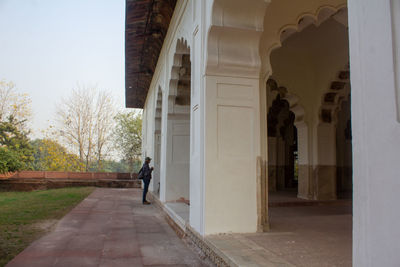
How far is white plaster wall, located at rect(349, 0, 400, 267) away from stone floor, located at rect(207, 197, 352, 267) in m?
1.59

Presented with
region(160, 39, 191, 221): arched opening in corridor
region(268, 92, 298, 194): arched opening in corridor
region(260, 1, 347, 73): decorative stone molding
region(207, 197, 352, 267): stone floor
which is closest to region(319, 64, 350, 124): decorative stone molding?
region(268, 92, 298, 194): arched opening in corridor

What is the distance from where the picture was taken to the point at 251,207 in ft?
14.2

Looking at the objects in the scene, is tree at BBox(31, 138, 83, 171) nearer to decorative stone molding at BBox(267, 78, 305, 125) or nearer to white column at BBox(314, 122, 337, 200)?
decorative stone molding at BBox(267, 78, 305, 125)

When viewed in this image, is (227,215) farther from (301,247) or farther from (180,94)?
(180,94)

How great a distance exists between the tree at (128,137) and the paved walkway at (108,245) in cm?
1994

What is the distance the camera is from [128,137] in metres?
27.1

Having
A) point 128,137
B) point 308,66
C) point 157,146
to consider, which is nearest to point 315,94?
point 308,66

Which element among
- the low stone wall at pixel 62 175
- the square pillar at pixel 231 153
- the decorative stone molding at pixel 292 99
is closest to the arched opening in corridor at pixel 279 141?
the decorative stone molding at pixel 292 99

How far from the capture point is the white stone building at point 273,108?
1490mm

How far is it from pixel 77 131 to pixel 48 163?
3.33 metres

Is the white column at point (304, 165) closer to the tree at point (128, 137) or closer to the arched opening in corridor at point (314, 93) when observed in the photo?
the arched opening in corridor at point (314, 93)

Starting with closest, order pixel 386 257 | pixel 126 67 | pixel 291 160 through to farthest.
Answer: pixel 386 257, pixel 126 67, pixel 291 160

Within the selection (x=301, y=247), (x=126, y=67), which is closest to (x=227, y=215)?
(x=301, y=247)

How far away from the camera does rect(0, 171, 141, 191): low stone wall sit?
14.3 metres
